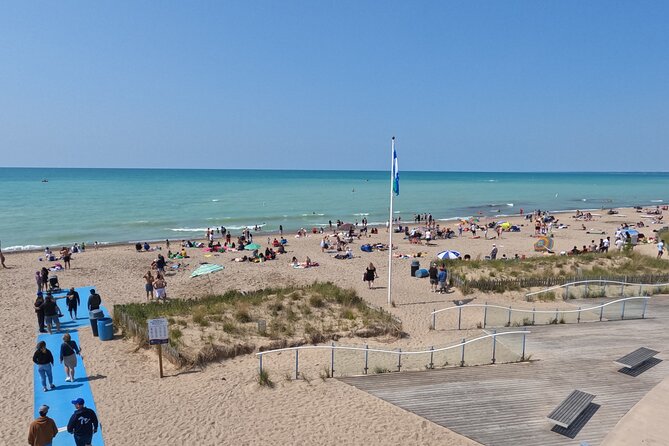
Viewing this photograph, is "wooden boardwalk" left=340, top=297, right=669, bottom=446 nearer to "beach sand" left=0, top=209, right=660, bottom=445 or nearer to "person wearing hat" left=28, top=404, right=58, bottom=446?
"beach sand" left=0, top=209, right=660, bottom=445

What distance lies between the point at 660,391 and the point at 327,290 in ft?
32.0

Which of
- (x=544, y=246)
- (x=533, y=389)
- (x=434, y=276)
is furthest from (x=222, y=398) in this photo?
(x=544, y=246)

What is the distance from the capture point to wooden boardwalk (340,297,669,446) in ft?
25.9

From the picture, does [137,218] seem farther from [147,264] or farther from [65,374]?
[65,374]

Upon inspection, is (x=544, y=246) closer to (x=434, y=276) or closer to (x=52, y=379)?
(x=434, y=276)

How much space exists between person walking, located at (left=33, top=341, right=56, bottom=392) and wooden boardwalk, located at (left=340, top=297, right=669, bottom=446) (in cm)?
610

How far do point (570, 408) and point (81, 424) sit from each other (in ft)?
25.8

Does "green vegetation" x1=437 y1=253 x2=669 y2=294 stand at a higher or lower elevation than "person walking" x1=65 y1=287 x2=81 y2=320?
higher

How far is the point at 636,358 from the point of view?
1009 centimetres

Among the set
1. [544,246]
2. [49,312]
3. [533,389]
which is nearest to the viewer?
[533,389]

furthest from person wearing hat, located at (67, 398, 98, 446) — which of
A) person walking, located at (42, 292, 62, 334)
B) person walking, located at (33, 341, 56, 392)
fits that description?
person walking, located at (42, 292, 62, 334)

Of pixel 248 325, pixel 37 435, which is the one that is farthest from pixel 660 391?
pixel 37 435

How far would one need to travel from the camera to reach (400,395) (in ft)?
30.4

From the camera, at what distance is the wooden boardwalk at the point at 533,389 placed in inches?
311
